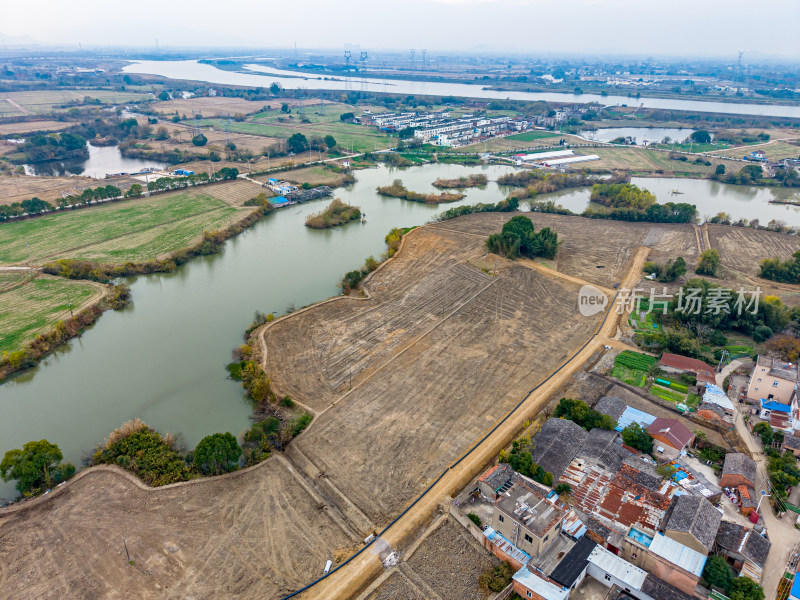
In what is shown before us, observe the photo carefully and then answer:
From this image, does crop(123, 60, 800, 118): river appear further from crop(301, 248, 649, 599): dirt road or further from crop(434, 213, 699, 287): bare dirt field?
crop(301, 248, 649, 599): dirt road

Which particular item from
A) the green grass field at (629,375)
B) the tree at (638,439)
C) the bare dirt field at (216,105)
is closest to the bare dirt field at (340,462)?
the green grass field at (629,375)

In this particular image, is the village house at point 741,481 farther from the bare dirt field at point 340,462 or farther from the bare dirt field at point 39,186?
the bare dirt field at point 39,186

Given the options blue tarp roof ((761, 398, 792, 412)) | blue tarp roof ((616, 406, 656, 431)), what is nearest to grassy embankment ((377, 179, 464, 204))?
blue tarp roof ((616, 406, 656, 431))

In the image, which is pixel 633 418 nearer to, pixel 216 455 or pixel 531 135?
pixel 216 455

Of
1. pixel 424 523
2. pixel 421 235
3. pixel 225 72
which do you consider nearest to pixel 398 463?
pixel 424 523

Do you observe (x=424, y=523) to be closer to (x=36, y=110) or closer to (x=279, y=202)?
(x=279, y=202)

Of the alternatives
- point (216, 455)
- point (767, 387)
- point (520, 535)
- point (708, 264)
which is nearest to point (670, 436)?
point (767, 387)
